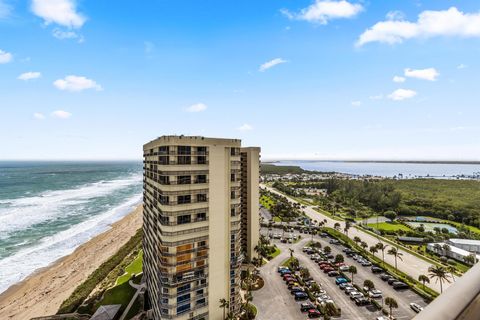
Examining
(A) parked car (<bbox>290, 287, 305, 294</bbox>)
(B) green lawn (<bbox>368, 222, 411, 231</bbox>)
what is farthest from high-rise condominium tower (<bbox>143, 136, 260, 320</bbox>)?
(B) green lawn (<bbox>368, 222, 411, 231</bbox>)

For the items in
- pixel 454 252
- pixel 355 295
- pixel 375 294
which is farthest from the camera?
pixel 454 252

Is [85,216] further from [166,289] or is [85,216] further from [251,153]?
[166,289]

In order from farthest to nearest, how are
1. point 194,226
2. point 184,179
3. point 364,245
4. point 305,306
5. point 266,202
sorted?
1. point 266,202
2. point 364,245
3. point 305,306
4. point 194,226
5. point 184,179

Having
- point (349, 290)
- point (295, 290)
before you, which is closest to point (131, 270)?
point (295, 290)

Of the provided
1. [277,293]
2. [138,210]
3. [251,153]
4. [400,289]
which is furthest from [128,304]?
[138,210]

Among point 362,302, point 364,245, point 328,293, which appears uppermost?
point 364,245

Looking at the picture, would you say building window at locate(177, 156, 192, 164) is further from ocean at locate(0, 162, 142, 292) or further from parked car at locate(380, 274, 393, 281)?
ocean at locate(0, 162, 142, 292)

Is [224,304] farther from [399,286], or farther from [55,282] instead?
[55,282]
